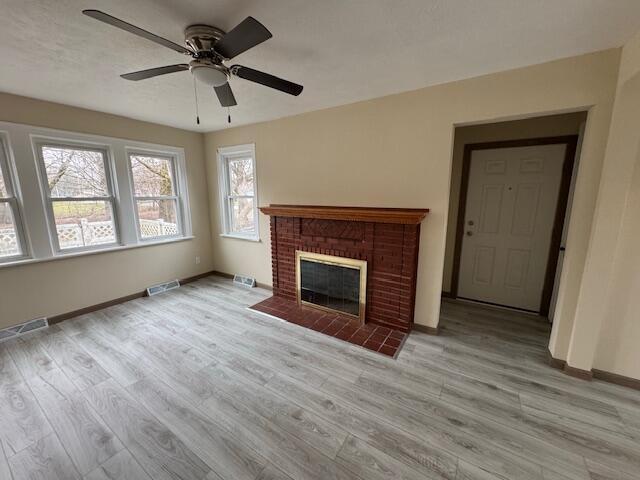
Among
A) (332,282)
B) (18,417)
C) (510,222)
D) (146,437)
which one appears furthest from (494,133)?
(18,417)

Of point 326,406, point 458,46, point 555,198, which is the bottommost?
point 326,406

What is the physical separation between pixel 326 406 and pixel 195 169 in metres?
3.97

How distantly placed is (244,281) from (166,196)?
1.78m

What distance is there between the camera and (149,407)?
1.82 meters

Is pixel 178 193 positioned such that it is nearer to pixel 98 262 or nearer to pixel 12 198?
pixel 98 262

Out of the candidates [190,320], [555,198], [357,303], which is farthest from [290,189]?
[555,198]

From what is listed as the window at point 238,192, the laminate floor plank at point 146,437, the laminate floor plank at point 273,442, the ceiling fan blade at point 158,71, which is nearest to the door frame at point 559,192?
the window at point 238,192

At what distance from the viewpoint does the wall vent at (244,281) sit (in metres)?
4.13

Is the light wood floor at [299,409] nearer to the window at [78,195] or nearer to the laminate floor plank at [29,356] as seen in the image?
the laminate floor plank at [29,356]

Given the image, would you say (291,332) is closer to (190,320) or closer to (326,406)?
(326,406)

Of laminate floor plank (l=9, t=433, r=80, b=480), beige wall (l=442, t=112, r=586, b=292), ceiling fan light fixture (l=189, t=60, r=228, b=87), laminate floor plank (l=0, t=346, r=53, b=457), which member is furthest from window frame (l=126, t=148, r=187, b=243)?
beige wall (l=442, t=112, r=586, b=292)

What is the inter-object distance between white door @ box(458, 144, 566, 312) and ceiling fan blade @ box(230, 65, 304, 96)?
2599 mm

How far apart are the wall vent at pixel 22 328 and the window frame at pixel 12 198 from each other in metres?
0.70

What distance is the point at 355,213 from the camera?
274 cm
